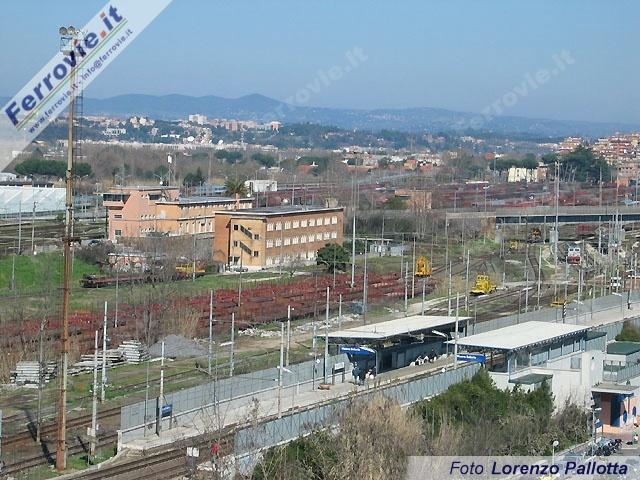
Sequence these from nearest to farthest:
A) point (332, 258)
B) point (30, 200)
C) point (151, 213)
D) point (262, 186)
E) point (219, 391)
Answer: point (219, 391), point (332, 258), point (151, 213), point (30, 200), point (262, 186)

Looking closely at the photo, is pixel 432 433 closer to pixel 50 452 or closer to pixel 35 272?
pixel 50 452

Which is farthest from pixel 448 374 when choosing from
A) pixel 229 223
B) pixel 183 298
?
pixel 229 223

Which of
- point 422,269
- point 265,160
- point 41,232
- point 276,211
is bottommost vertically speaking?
point 422,269

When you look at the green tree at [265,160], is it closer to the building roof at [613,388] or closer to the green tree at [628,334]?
the green tree at [628,334]

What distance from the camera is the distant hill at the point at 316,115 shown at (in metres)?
175

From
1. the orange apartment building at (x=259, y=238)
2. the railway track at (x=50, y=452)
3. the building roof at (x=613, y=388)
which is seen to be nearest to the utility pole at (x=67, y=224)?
the railway track at (x=50, y=452)

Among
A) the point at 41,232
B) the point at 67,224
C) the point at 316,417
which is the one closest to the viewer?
the point at 67,224

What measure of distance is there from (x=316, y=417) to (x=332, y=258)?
15743mm

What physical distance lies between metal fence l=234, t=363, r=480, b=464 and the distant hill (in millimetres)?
156046

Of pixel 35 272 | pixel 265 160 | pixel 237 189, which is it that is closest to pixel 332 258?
pixel 35 272

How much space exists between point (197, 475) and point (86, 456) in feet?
6.84

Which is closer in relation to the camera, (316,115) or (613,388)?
(613,388)

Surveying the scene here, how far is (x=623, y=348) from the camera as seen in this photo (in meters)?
16.7

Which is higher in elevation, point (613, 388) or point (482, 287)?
point (482, 287)
